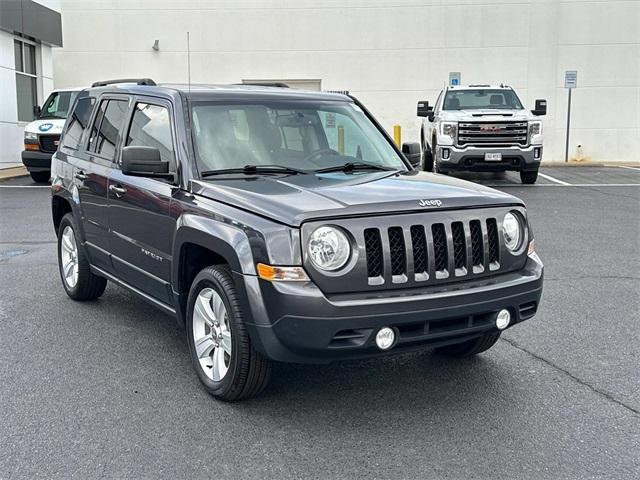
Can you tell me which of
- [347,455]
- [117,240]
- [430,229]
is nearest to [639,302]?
[430,229]

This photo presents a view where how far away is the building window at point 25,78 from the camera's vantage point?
20672mm

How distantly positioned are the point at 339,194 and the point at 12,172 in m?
17.0

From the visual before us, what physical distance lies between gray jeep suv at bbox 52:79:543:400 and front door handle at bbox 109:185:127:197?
0.02 meters

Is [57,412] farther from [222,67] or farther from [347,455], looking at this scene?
[222,67]

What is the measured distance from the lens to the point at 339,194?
4.06 m

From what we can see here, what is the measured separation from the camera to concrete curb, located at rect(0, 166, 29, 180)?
17.9 metres

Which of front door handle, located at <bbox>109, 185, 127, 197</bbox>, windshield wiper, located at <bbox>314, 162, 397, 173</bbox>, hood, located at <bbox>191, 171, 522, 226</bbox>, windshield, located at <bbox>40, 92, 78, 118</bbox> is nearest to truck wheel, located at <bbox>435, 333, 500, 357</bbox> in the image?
hood, located at <bbox>191, 171, 522, 226</bbox>

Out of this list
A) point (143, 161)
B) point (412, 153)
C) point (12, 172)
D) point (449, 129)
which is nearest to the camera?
point (143, 161)

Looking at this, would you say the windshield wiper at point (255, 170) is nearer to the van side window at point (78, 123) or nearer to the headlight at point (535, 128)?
the van side window at point (78, 123)

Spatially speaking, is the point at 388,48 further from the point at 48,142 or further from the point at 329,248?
the point at 329,248

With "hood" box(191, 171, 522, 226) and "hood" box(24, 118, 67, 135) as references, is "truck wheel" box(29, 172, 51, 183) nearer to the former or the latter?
"hood" box(24, 118, 67, 135)

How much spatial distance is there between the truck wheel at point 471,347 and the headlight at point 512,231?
73 centimetres

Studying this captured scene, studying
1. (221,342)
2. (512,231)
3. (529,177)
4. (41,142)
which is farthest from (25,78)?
(512,231)

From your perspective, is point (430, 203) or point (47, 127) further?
point (47, 127)
